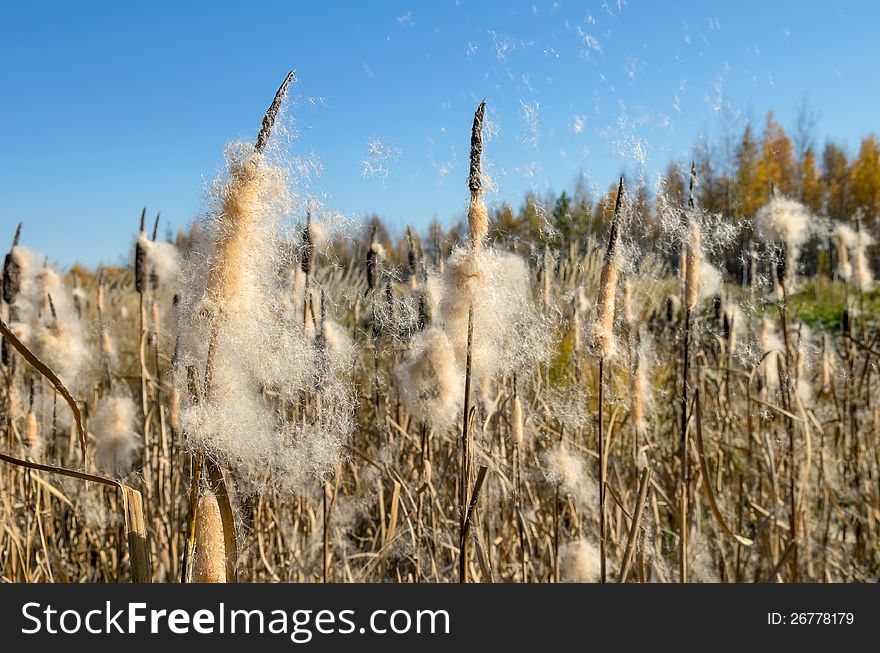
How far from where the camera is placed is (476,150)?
46.9 inches

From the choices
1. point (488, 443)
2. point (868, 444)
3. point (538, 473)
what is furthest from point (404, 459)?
point (868, 444)

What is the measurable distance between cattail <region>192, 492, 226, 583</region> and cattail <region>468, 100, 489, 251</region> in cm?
68

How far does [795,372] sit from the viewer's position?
271cm

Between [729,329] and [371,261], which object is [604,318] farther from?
[729,329]

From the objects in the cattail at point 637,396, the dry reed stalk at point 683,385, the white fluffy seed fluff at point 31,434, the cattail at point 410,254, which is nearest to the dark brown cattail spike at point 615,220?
the dry reed stalk at point 683,385

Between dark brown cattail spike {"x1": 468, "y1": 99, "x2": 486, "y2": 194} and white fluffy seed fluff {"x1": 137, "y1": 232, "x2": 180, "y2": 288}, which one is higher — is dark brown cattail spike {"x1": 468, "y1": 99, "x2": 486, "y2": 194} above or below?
below

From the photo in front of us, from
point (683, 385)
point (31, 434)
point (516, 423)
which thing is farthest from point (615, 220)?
point (31, 434)

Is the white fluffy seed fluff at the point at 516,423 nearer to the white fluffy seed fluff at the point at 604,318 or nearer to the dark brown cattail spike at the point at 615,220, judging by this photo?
the white fluffy seed fluff at the point at 604,318

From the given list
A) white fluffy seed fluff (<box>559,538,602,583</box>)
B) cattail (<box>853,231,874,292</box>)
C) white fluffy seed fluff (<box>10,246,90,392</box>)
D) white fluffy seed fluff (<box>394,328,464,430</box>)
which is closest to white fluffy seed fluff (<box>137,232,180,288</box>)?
white fluffy seed fluff (<box>10,246,90,392</box>)

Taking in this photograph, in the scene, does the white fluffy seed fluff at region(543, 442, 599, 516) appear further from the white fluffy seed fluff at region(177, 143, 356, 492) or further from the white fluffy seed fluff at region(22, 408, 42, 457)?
the white fluffy seed fluff at region(22, 408, 42, 457)

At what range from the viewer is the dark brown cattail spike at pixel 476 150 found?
45.6 inches

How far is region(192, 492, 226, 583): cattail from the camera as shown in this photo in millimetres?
979

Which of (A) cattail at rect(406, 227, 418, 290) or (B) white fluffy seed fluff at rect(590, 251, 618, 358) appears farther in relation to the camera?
(A) cattail at rect(406, 227, 418, 290)
